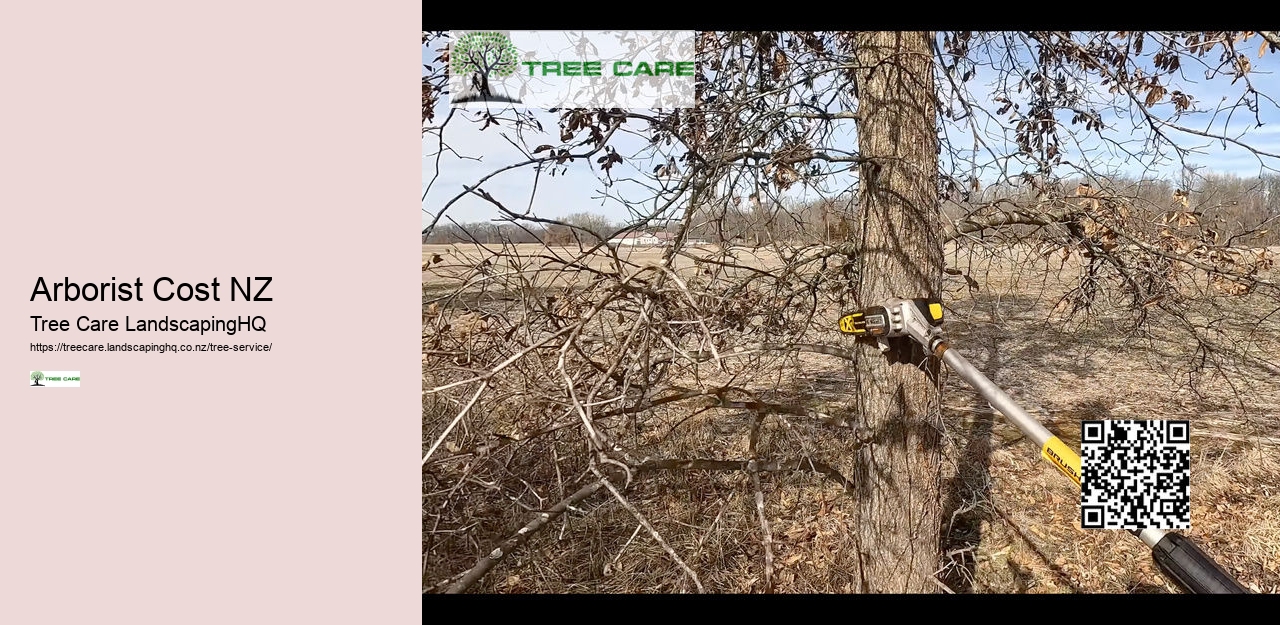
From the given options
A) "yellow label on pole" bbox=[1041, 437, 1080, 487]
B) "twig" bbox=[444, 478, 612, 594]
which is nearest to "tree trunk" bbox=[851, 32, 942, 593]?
"yellow label on pole" bbox=[1041, 437, 1080, 487]

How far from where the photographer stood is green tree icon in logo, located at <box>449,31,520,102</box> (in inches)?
101

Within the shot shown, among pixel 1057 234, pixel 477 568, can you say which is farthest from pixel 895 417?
pixel 477 568

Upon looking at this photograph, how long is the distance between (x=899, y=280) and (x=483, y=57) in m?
1.65

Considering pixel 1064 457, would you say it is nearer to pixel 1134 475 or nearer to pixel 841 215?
pixel 1134 475

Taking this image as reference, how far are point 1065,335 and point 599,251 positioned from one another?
19.8 ft

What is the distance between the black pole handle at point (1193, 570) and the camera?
2010 mm

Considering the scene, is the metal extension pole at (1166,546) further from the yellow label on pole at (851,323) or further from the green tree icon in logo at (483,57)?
the green tree icon in logo at (483,57)

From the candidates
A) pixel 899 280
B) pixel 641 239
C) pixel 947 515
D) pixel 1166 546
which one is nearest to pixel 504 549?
pixel 641 239

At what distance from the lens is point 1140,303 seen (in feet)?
9.96

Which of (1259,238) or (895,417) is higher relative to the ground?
(1259,238)

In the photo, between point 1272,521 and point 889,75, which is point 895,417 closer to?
point 889,75

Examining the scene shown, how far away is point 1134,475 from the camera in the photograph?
2.28 m

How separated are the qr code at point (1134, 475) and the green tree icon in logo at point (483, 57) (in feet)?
7.12

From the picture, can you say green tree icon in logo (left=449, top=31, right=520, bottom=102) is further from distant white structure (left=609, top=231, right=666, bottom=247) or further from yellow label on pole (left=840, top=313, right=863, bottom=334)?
yellow label on pole (left=840, top=313, right=863, bottom=334)
